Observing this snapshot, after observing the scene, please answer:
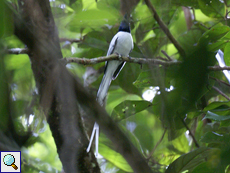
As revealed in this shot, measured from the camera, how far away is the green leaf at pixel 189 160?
40cm

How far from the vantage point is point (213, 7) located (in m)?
0.82

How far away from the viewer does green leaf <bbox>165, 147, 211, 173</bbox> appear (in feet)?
1.32

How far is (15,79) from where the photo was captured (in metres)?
0.31

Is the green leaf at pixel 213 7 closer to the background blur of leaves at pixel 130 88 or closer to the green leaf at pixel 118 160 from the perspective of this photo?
the background blur of leaves at pixel 130 88

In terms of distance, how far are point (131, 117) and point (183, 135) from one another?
17cm

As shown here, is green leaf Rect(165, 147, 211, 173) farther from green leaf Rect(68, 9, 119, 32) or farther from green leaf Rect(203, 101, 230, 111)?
green leaf Rect(68, 9, 119, 32)

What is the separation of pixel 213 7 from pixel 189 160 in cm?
65

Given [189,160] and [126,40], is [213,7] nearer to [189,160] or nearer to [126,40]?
[126,40]

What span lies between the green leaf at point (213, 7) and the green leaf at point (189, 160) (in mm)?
568

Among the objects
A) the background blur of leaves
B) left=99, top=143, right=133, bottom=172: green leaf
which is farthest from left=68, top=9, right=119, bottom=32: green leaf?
left=99, top=143, right=133, bottom=172: green leaf

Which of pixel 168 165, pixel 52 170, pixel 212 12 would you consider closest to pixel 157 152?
pixel 168 165

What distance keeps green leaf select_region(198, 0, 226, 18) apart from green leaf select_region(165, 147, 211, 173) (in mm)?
568

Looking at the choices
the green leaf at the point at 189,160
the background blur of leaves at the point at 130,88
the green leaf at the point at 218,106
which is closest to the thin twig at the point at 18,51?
the background blur of leaves at the point at 130,88

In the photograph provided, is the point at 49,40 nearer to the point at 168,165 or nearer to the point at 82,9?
the point at 82,9
